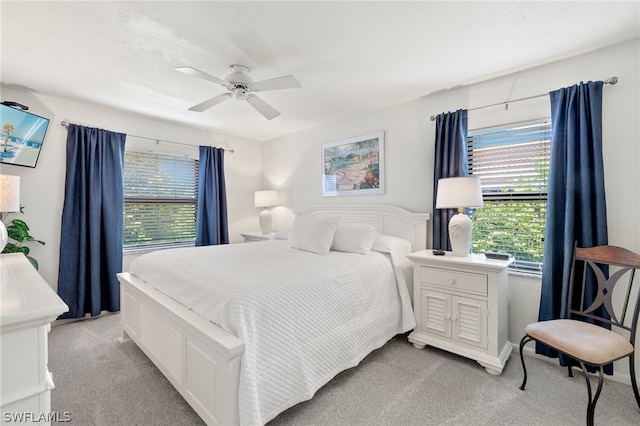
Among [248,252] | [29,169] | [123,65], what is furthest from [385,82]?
[29,169]

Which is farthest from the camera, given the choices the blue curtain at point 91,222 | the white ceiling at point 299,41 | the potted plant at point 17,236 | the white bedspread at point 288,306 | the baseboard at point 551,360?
the blue curtain at point 91,222

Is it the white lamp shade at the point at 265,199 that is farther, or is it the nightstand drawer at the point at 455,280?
the white lamp shade at the point at 265,199

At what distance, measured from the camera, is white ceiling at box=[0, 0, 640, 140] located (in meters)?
1.74

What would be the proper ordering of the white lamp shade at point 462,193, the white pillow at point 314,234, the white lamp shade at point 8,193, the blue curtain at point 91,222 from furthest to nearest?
the blue curtain at point 91,222
the white pillow at point 314,234
the white lamp shade at point 462,193
the white lamp shade at point 8,193

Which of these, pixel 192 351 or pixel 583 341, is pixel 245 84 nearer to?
pixel 192 351

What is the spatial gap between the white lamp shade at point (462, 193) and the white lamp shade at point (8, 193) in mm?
3171

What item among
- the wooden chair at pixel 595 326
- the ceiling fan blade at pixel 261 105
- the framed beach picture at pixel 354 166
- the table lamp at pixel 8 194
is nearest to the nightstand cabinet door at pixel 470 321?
the wooden chair at pixel 595 326

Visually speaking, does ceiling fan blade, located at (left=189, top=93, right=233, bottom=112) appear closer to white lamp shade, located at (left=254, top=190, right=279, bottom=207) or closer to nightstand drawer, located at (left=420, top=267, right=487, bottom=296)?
white lamp shade, located at (left=254, top=190, right=279, bottom=207)

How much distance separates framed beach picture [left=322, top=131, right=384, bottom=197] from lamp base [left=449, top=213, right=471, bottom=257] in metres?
1.12

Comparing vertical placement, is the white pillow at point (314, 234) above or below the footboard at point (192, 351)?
above

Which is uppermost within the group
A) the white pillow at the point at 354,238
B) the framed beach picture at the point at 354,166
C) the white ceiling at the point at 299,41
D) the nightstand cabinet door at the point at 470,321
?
the white ceiling at the point at 299,41

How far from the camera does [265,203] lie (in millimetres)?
4551

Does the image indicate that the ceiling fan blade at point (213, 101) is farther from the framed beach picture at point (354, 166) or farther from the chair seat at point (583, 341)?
the chair seat at point (583, 341)

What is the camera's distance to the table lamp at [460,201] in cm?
238
